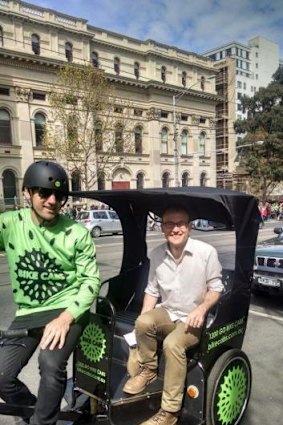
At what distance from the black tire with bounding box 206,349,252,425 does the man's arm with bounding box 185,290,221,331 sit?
40 cm

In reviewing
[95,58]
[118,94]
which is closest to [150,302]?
[118,94]

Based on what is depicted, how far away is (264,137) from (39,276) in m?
39.7

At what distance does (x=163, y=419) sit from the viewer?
2.58 meters

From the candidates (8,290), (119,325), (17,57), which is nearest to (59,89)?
(17,57)

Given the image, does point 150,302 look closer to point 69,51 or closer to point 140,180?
point 69,51

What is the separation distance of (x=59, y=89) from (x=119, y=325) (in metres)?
27.8

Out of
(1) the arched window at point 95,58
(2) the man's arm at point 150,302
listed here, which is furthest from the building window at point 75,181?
(2) the man's arm at point 150,302

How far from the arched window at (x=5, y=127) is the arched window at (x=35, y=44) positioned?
20.0ft

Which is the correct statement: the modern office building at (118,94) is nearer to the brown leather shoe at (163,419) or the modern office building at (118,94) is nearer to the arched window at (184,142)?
the arched window at (184,142)

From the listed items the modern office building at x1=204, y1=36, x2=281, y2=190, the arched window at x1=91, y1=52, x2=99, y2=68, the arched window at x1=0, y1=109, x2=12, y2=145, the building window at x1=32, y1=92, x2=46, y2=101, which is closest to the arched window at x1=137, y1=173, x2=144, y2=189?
the arched window at x1=91, y1=52, x2=99, y2=68

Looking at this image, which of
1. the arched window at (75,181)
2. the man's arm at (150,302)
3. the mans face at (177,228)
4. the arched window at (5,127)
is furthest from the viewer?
the arched window at (5,127)

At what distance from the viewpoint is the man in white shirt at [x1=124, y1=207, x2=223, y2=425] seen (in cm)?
270

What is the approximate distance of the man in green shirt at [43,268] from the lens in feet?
7.35

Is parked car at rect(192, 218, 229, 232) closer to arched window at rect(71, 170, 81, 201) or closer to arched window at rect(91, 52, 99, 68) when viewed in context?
arched window at rect(71, 170, 81, 201)
